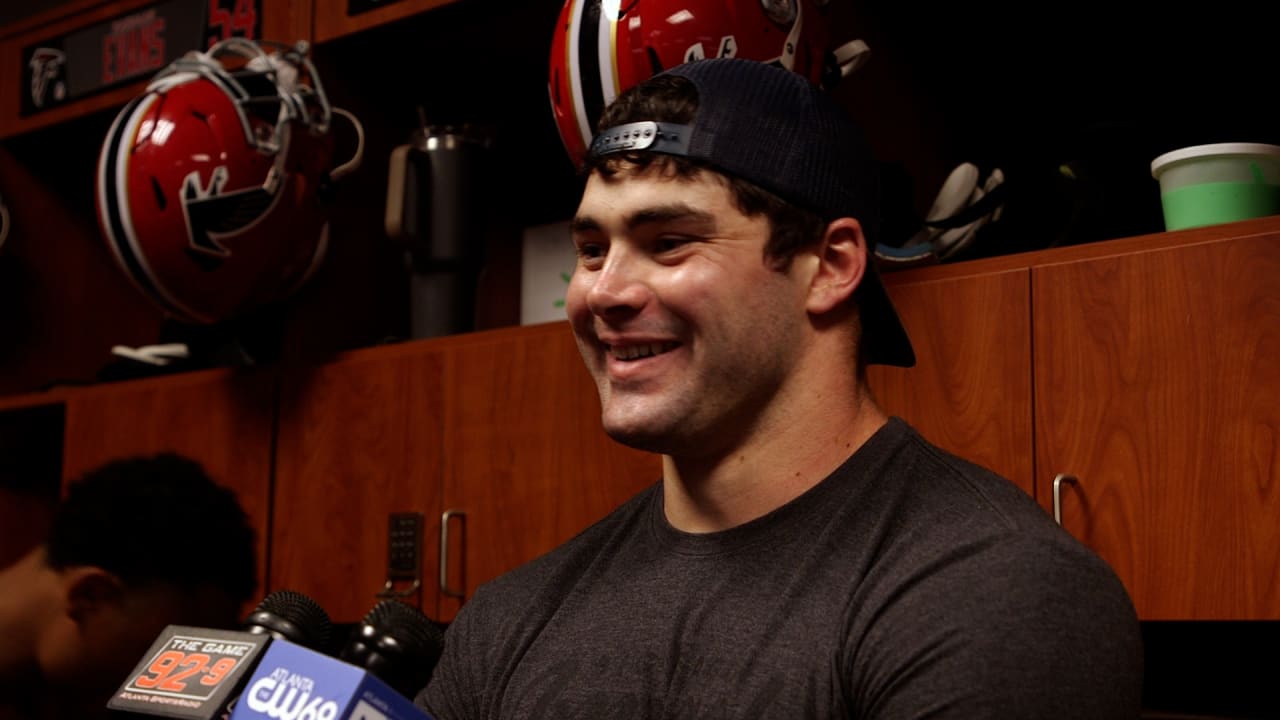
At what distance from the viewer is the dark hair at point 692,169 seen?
1.21 metres

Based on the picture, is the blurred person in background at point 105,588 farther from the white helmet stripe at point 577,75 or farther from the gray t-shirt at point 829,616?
the white helmet stripe at point 577,75

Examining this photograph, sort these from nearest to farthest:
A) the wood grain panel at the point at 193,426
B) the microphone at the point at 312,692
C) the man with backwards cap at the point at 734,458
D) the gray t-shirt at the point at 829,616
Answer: the microphone at the point at 312,692
the gray t-shirt at the point at 829,616
the man with backwards cap at the point at 734,458
the wood grain panel at the point at 193,426

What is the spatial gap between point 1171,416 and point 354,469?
1211 mm

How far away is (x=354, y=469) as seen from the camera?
2.03 meters

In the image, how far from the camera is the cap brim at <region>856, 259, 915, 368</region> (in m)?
1.31

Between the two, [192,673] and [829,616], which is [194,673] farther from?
[829,616]

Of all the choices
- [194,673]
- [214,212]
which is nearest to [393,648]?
[194,673]

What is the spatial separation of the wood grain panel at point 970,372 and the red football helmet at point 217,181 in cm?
100

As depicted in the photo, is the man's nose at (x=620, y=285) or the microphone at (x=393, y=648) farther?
the man's nose at (x=620, y=285)

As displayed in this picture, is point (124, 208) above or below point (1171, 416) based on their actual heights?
above

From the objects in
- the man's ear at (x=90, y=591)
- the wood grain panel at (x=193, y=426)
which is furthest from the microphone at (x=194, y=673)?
the wood grain panel at (x=193, y=426)

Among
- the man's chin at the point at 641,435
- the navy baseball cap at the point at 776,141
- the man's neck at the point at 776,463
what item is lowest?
the man's neck at the point at 776,463

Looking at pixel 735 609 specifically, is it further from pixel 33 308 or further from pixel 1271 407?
pixel 33 308

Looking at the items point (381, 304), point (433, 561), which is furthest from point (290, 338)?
point (433, 561)
